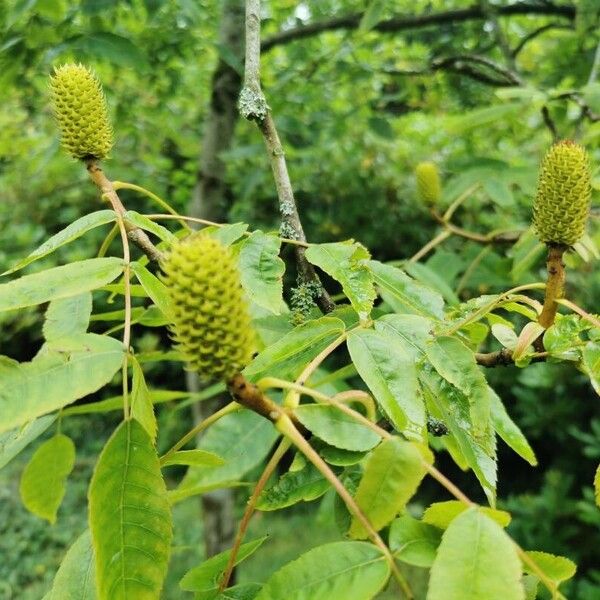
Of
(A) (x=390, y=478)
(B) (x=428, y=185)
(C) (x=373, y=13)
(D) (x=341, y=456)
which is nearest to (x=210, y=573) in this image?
(D) (x=341, y=456)

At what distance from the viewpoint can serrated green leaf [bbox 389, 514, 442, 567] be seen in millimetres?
797

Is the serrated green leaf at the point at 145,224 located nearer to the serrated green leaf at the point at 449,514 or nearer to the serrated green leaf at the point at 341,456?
the serrated green leaf at the point at 341,456

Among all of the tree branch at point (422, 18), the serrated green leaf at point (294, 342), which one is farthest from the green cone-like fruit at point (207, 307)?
the tree branch at point (422, 18)

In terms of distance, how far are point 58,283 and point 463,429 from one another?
60cm

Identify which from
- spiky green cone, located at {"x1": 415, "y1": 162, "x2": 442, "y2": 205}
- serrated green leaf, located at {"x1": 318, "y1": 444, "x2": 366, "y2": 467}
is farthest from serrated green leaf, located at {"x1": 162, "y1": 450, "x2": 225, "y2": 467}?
spiky green cone, located at {"x1": 415, "y1": 162, "x2": 442, "y2": 205}

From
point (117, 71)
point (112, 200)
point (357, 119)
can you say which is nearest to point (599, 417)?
point (357, 119)

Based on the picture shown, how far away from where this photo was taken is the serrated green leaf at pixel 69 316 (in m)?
1.17

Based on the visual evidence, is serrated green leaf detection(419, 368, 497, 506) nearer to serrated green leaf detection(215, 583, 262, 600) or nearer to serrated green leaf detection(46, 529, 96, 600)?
serrated green leaf detection(215, 583, 262, 600)

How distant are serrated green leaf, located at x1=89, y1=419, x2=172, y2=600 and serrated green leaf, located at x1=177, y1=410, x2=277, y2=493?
699 mm

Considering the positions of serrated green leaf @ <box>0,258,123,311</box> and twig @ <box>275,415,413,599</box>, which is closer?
twig @ <box>275,415,413,599</box>

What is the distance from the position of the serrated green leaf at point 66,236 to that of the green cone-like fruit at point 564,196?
0.68 meters

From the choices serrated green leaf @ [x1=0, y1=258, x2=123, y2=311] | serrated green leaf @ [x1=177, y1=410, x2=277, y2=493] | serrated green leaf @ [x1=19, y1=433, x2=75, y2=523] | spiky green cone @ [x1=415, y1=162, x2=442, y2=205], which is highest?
serrated green leaf @ [x1=0, y1=258, x2=123, y2=311]

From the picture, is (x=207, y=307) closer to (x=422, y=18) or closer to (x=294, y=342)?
(x=294, y=342)

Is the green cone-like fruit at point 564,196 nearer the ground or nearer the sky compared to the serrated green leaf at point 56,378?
nearer the sky
